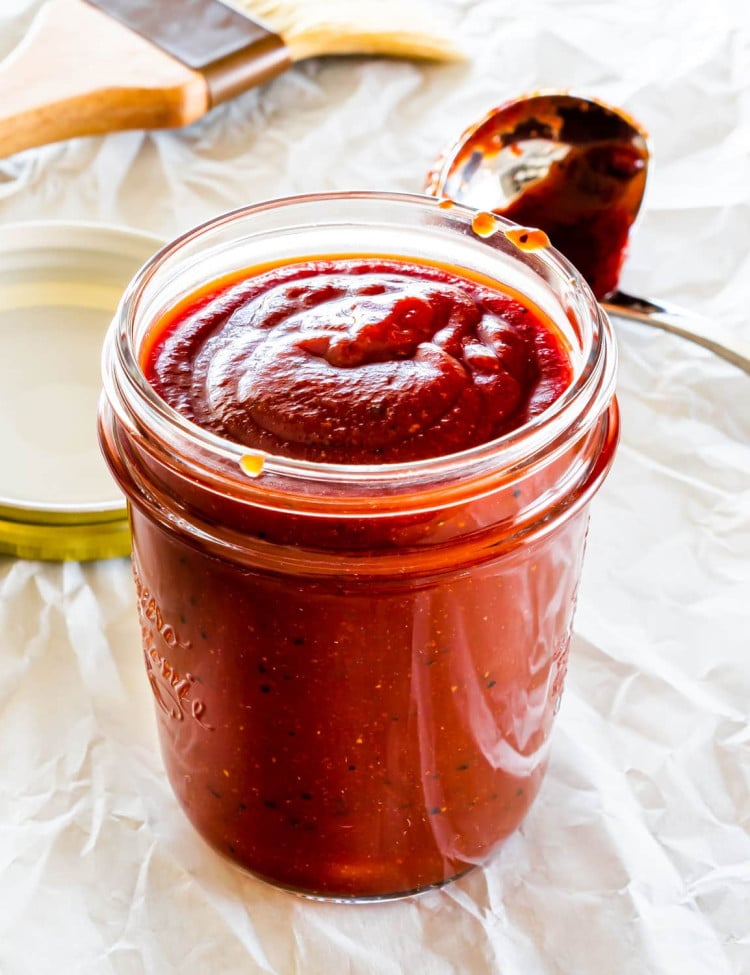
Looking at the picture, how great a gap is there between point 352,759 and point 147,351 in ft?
1.18

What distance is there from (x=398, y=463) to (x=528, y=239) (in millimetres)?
296

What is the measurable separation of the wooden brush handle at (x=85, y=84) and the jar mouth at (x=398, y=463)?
963 mm

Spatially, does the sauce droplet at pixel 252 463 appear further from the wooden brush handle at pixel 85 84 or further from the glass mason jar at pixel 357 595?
the wooden brush handle at pixel 85 84

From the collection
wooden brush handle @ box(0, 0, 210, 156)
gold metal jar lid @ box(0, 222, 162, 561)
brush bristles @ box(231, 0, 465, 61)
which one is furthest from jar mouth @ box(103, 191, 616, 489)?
brush bristles @ box(231, 0, 465, 61)

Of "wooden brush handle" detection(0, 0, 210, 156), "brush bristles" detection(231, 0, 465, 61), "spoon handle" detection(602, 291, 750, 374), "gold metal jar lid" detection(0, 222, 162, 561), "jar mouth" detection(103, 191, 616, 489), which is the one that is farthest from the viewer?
"brush bristles" detection(231, 0, 465, 61)

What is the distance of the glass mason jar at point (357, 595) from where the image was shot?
0.85 m

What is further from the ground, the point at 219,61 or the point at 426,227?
the point at 426,227

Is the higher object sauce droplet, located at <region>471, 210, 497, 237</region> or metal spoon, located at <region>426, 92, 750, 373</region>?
sauce droplet, located at <region>471, 210, 497, 237</region>

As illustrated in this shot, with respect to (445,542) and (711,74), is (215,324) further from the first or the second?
(711,74)

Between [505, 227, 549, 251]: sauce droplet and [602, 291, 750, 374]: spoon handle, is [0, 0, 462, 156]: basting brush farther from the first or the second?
[505, 227, 549, 251]: sauce droplet

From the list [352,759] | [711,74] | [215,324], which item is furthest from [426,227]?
[711,74]

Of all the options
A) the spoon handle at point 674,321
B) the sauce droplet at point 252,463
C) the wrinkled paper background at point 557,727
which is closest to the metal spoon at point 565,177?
the spoon handle at point 674,321

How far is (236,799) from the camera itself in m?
1.06

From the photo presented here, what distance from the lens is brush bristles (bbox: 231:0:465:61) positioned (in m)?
2.12
